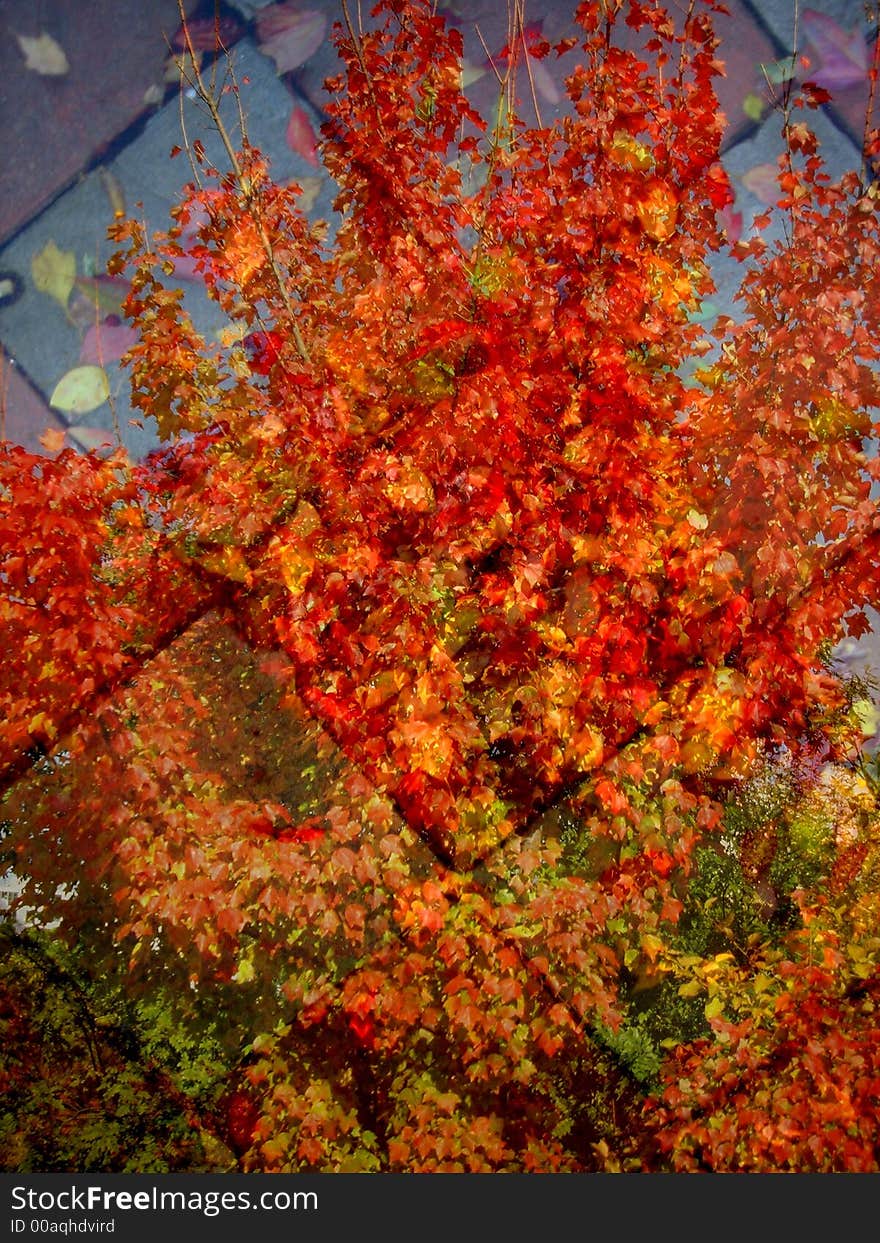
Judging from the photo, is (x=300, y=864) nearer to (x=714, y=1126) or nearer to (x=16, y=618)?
(x=16, y=618)

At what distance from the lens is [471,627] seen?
302 centimetres

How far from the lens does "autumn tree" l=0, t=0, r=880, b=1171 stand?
9.13ft

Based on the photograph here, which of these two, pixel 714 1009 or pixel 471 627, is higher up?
pixel 471 627

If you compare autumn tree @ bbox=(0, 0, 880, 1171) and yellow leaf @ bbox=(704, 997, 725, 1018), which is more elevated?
autumn tree @ bbox=(0, 0, 880, 1171)

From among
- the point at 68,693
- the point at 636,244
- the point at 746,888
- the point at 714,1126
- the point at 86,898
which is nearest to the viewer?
the point at 714,1126

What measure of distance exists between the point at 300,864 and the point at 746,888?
107 inches

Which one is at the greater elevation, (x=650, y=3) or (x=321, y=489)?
(x=650, y=3)

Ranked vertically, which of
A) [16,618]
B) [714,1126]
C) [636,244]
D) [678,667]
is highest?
[636,244]

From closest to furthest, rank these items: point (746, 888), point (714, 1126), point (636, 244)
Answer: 1. point (714, 1126)
2. point (636, 244)
3. point (746, 888)

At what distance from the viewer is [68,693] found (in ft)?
9.37

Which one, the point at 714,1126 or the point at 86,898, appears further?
the point at 86,898

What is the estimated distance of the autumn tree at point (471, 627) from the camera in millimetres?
2783

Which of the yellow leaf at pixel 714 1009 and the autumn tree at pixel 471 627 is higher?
the autumn tree at pixel 471 627

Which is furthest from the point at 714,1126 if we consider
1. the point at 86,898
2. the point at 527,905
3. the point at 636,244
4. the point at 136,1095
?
the point at 636,244
